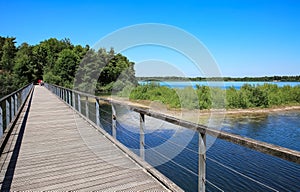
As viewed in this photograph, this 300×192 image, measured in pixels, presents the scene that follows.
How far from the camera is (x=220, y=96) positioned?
1107 inches

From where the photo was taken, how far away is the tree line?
43906 millimetres

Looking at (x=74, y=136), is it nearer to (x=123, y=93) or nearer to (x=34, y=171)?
(x=34, y=171)

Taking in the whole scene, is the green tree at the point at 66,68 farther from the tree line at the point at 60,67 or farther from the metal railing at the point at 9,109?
the metal railing at the point at 9,109

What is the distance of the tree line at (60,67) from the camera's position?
43.9m

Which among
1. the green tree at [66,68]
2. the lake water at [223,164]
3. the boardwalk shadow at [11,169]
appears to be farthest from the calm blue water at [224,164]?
the green tree at [66,68]

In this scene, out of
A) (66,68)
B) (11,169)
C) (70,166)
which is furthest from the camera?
(66,68)

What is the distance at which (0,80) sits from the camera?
3969 centimetres

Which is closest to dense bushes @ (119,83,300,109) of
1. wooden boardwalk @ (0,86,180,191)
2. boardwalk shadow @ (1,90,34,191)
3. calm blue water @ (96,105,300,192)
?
calm blue water @ (96,105,300,192)

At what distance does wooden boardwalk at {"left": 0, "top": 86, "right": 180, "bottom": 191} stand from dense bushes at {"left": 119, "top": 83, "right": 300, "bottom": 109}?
1940cm

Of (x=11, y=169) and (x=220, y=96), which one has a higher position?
(x=11, y=169)

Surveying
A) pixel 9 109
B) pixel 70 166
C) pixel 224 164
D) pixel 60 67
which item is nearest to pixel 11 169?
pixel 70 166

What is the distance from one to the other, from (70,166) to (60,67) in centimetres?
4811

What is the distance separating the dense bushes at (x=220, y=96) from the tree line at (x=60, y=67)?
33.1 ft

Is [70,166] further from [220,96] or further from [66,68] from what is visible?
[66,68]
